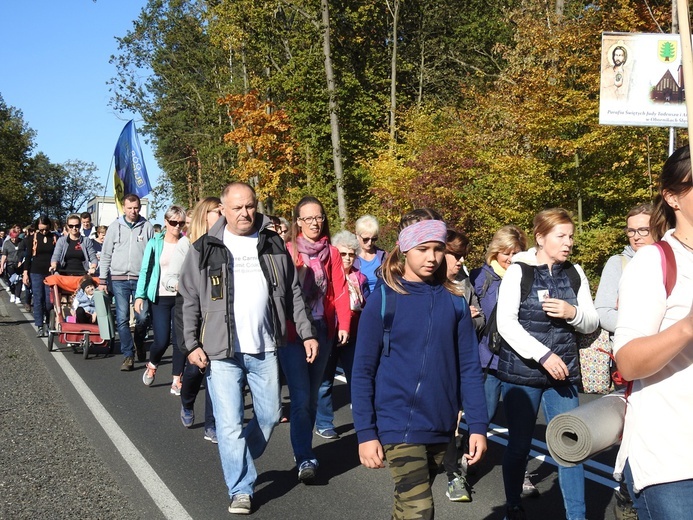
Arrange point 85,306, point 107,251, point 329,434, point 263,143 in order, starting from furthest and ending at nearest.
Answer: point 263,143 < point 85,306 < point 107,251 < point 329,434

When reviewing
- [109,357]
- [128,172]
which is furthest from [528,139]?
[109,357]

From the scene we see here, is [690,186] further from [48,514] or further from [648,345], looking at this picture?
[48,514]

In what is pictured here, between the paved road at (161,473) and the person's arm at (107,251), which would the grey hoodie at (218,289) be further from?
the person's arm at (107,251)

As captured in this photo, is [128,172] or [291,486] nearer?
[291,486]

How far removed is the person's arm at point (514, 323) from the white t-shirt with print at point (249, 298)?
5.09 ft

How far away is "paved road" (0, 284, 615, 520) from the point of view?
229 inches

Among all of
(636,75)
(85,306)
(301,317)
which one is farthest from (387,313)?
(636,75)

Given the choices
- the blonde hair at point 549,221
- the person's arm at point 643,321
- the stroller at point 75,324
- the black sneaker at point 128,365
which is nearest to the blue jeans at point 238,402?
the blonde hair at point 549,221

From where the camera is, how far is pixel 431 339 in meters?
3.99

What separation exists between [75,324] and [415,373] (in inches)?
418

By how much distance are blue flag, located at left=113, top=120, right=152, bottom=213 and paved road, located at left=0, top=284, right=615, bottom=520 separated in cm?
1206

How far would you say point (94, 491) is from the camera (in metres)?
6.15

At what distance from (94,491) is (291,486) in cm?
137

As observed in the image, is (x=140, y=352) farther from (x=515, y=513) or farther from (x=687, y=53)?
(x=687, y=53)
